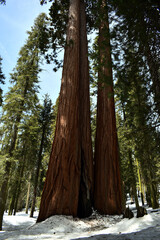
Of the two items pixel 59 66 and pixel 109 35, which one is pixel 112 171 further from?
pixel 59 66

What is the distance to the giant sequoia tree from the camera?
11.1 ft

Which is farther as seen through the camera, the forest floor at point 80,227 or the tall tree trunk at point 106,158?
the tall tree trunk at point 106,158

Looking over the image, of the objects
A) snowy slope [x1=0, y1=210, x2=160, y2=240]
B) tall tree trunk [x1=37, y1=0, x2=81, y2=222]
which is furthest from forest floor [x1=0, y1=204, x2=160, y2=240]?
tall tree trunk [x1=37, y1=0, x2=81, y2=222]

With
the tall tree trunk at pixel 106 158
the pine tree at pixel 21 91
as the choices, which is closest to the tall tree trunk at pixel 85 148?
the tall tree trunk at pixel 106 158

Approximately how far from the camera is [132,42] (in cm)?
405

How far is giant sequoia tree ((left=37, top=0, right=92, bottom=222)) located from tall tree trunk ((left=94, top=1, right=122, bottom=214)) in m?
0.28

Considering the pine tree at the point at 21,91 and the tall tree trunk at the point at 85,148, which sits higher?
the pine tree at the point at 21,91

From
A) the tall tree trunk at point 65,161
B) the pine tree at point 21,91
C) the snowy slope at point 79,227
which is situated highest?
the pine tree at point 21,91

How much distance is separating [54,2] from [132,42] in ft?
18.4

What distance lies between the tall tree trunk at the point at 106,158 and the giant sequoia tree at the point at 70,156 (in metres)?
0.28

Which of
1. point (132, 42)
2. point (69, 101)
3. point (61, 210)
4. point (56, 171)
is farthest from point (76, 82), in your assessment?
point (61, 210)

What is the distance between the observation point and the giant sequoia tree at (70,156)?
3.37 meters

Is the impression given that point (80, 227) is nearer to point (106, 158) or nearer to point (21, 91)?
point (106, 158)

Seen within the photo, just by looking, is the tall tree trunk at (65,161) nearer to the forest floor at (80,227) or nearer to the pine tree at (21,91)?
the forest floor at (80,227)
